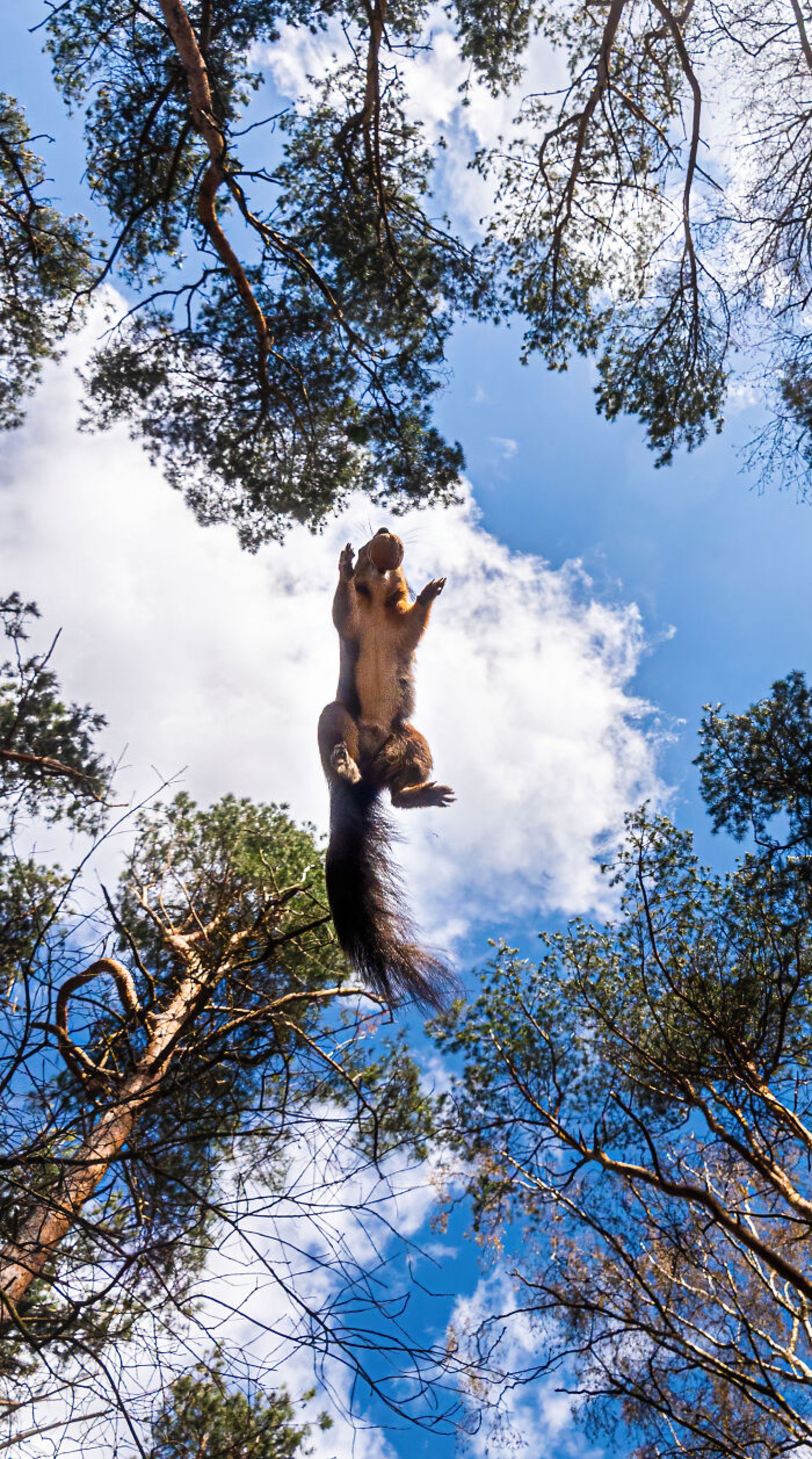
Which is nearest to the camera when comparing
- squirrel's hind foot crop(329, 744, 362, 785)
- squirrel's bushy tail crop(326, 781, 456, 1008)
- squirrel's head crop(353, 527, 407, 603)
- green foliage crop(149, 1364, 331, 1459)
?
green foliage crop(149, 1364, 331, 1459)

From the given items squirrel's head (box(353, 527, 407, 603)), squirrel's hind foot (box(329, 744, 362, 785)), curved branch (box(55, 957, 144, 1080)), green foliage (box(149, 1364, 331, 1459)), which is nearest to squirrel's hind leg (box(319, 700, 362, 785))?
squirrel's hind foot (box(329, 744, 362, 785))

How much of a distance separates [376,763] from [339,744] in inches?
10.3

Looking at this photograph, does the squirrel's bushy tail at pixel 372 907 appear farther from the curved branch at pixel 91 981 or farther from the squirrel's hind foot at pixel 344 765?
the curved branch at pixel 91 981

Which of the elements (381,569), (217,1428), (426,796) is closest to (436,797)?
(426,796)

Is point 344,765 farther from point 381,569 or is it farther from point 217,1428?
point 217,1428

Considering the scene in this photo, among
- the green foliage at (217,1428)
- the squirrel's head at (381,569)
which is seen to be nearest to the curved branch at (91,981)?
the green foliage at (217,1428)

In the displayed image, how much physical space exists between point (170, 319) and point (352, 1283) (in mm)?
6002

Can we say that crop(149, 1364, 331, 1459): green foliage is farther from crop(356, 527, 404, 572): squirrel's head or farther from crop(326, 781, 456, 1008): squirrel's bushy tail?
crop(356, 527, 404, 572): squirrel's head

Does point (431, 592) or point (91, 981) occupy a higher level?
point (431, 592)

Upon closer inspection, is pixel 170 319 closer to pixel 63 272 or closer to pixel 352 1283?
pixel 63 272

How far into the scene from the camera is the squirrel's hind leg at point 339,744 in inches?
171

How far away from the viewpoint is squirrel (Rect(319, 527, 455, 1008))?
3.89 m

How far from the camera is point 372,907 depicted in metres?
4.04

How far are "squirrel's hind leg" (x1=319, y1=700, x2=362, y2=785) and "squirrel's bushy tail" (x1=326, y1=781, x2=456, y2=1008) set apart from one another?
68 mm
